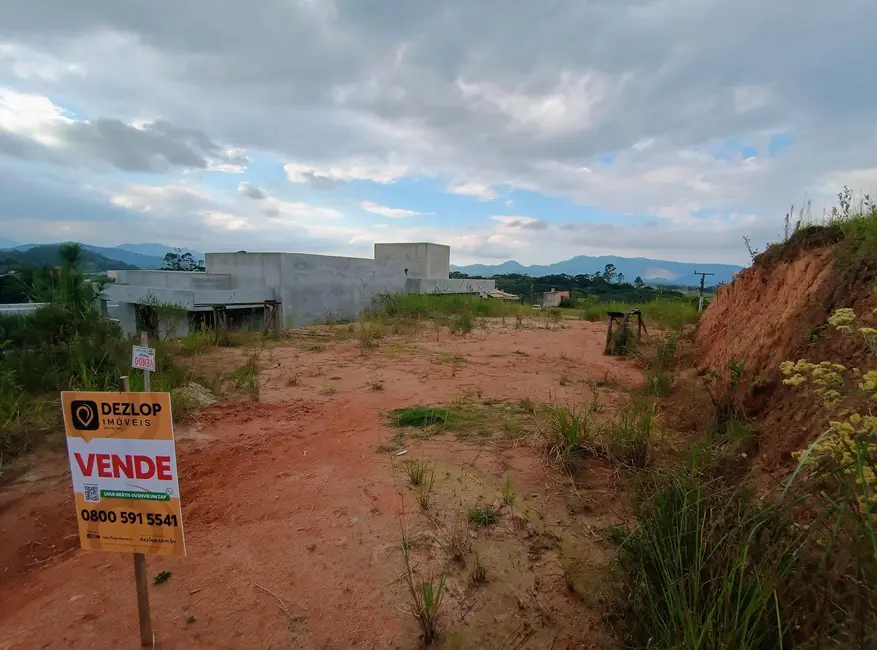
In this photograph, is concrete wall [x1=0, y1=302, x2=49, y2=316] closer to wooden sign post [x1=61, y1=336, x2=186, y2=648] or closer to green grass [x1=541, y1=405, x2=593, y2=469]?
wooden sign post [x1=61, y1=336, x2=186, y2=648]

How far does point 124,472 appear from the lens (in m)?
1.83

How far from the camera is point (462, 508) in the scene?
9.35 feet

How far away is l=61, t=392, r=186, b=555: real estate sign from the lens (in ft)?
5.93

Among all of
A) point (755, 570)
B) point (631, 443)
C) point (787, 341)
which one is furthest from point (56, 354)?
point (787, 341)

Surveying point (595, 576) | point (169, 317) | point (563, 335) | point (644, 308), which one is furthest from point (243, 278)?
point (595, 576)

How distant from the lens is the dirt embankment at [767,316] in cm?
393

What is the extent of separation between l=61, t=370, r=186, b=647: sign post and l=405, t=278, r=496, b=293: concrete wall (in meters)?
22.4

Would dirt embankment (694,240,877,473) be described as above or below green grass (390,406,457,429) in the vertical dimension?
above

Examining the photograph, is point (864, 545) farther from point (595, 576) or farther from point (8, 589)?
point (8, 589)

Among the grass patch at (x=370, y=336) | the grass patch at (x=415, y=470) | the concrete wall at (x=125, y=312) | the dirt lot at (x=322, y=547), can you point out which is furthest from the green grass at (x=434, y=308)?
the grass patch at (x=415, y=470)

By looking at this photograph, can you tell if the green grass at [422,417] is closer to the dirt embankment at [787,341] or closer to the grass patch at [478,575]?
the grass patch at [478,575]

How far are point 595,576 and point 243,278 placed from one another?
67.4 ft

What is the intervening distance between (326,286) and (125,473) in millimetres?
18544

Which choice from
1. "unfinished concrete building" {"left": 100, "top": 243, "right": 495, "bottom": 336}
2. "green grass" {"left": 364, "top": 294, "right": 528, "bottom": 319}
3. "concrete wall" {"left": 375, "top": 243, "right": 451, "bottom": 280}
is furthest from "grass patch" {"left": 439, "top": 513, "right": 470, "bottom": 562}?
"concrete wall" {"left": 375, "top": 243, "right": 451, "bottom": 280}
